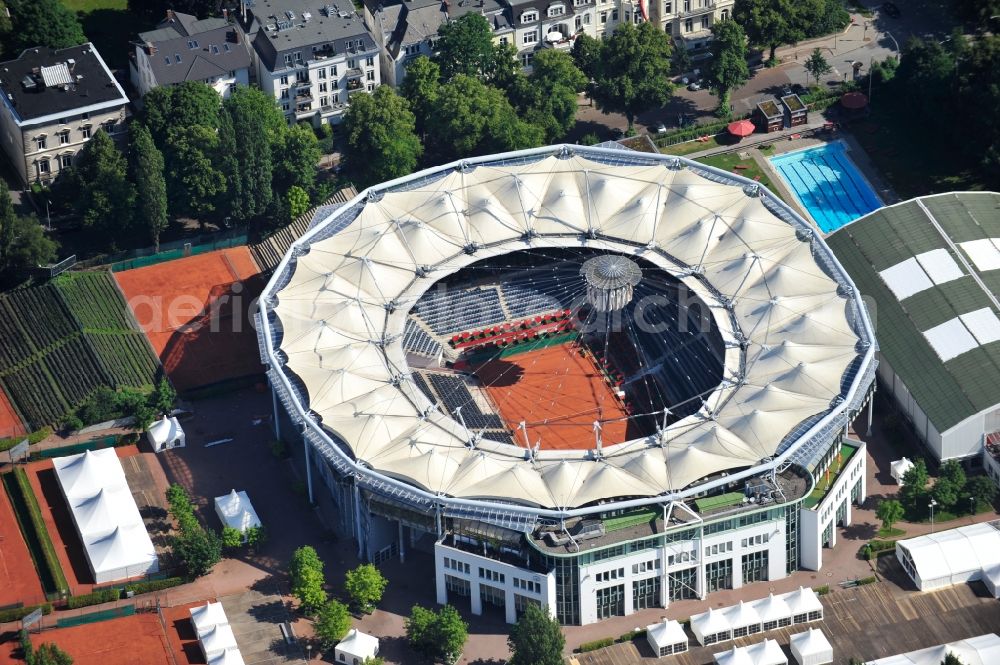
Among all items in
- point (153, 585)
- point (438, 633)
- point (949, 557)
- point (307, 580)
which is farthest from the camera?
point (153, 585)

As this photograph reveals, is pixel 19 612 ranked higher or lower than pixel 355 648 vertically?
higher

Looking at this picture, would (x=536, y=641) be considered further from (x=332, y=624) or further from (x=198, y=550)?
(x=198, y=550)

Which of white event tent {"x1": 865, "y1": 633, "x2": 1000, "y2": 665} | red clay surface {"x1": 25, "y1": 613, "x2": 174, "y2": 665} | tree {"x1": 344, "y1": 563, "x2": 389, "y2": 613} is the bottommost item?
white event tent {"x1": 865, "y1": 633, "x2": 1000, "y2": 665}

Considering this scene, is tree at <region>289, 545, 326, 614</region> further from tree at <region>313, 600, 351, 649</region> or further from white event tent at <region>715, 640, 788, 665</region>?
white event tent at <region>715, 640, 788, 665</region>

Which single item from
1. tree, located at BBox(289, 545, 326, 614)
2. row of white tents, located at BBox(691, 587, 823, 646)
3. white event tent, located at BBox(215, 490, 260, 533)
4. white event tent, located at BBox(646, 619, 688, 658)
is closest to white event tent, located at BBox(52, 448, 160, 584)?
white event tent, located at BBox(215, 490, 260, 533)

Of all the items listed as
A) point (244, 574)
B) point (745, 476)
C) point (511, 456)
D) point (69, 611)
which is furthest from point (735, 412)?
point (69, 611)

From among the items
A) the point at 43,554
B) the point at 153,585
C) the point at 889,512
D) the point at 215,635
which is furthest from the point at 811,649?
the point at 43,554
